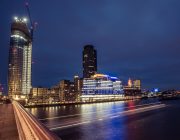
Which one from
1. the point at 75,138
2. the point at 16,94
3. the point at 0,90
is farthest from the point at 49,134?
the point at 16,94

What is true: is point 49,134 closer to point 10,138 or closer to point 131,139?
point 10,138

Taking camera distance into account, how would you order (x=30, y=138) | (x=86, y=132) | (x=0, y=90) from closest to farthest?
1. (x=30, y=138)
2. (x=86, y=132)
3. (x=0, y=90)

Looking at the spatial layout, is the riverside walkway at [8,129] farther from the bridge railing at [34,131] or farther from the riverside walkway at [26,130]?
the bridge railing at [34,131]

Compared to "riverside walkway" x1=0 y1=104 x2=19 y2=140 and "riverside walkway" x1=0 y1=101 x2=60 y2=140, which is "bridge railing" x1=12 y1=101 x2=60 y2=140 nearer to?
"riverside walkway" x1=0 y1=101 x2=60 y2=140

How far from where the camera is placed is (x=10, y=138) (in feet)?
43.3

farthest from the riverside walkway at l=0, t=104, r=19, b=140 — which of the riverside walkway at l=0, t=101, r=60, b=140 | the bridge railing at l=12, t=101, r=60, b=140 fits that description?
the bridge railing at l=12, t=101, r=60, b=140

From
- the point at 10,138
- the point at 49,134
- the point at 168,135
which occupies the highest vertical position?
the point at 49,134

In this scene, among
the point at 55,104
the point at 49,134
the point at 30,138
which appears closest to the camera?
the point at 49,134

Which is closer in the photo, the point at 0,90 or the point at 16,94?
the point at 0,90

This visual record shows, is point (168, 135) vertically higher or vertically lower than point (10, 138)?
lower

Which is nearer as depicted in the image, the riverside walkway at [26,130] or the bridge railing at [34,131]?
the bridge railing at [34,131]

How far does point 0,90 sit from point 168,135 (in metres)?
161

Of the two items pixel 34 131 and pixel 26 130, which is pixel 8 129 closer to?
pixel 26 130

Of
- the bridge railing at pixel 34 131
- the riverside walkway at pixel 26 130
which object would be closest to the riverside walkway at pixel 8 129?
the riverside walkway at pixel 26 130
